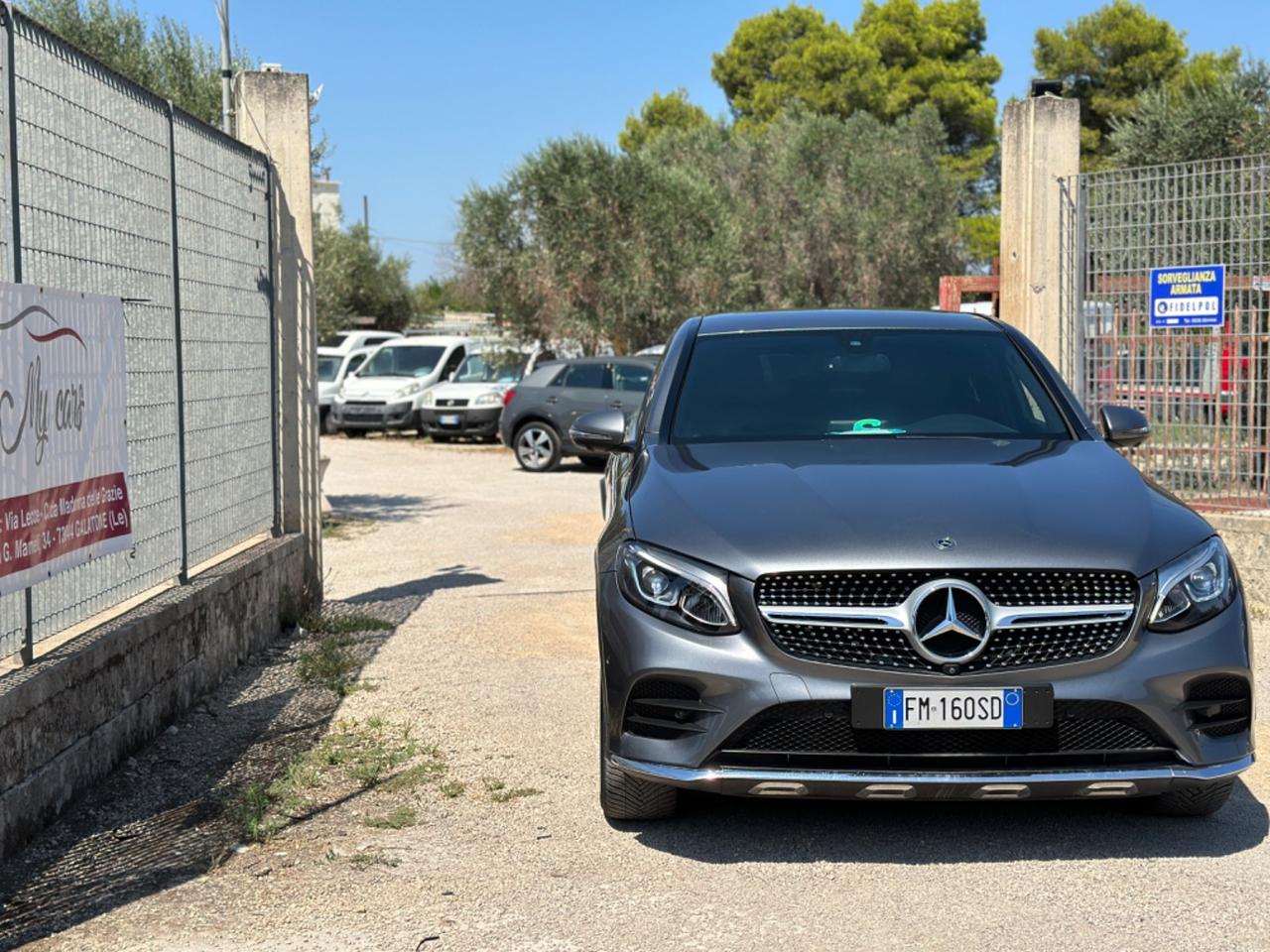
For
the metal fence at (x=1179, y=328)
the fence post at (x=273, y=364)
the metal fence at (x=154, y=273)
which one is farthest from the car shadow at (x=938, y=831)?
the metal fence at (x=1179, y=328)

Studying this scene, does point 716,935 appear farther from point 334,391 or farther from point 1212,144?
point 334,391

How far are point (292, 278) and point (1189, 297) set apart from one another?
18.3 feet

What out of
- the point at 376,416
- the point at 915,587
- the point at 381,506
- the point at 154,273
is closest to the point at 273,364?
the point at 154,273

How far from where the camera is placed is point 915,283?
37.4m

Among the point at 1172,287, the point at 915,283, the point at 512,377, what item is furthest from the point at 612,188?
the point at 1172,287

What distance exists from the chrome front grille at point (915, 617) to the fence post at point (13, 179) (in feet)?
7.66

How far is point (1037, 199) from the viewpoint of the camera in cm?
1125

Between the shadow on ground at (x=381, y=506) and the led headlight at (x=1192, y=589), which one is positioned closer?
the led headlight at (x=1192, y=589)

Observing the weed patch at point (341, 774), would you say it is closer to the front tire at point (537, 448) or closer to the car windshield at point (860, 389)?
the car windshield at point (860, 389)

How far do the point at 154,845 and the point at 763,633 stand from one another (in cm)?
202

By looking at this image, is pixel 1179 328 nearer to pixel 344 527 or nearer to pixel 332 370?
pixel 344 527

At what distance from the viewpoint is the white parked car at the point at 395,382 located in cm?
2700

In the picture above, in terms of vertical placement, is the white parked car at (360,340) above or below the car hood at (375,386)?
above

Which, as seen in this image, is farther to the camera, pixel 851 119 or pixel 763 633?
pixel 851 119
